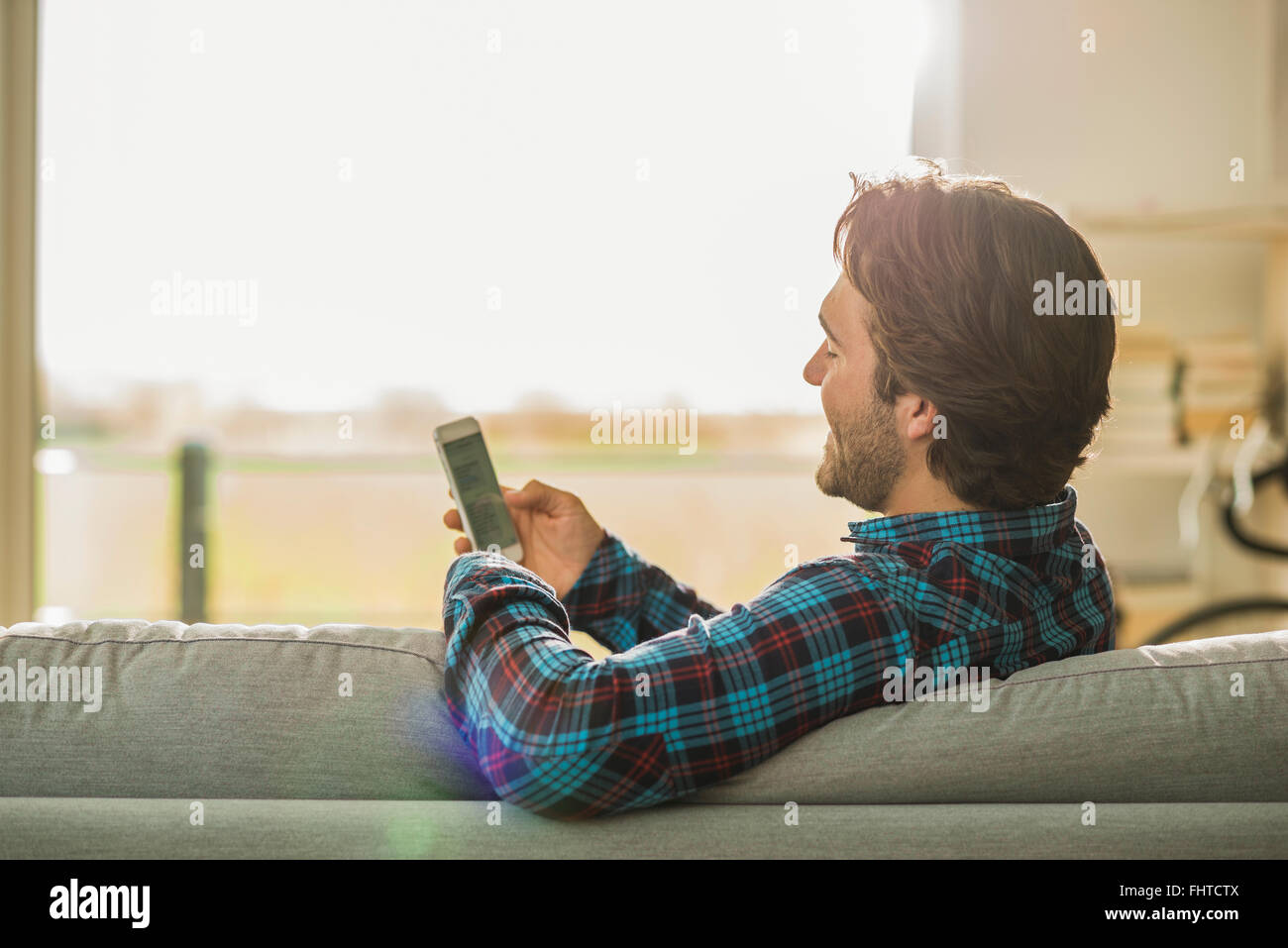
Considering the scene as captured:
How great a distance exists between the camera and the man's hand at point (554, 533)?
1254mm

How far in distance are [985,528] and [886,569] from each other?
0.36 feet

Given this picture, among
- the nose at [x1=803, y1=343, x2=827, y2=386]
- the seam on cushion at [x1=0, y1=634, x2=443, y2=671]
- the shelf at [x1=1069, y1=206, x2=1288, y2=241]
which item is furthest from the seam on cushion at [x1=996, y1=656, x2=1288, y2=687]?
the shelf at [x1=1069, y1=206, x2=1288, y2=241]

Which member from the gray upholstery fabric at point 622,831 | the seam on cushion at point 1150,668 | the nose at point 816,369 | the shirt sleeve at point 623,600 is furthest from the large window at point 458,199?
the gray upholstery fabric at point 622,831

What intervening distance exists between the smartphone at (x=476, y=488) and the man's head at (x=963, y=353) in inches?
15.9

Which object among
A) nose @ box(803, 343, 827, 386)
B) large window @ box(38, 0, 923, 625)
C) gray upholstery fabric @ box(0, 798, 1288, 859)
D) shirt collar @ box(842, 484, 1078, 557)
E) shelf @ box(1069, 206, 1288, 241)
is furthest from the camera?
large window @ box(38, 0, 923, 625)

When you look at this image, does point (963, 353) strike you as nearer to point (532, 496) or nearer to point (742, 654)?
point (742, 654)

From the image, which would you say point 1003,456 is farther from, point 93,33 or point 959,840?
point 93,33

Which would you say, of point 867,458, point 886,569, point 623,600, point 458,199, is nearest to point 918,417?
point 867,458

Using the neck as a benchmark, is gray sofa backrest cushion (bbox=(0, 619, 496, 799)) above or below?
below

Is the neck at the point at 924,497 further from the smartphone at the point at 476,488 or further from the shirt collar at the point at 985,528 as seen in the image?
the smartphone at the point at 476,488

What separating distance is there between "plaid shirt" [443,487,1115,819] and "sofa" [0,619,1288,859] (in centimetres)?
3

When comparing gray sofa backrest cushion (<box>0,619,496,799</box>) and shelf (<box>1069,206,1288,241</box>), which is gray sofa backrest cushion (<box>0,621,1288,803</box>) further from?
shelf (<box>1069,206,1288,241</box>)

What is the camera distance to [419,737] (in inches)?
31.2

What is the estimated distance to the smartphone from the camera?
117 centimetres
